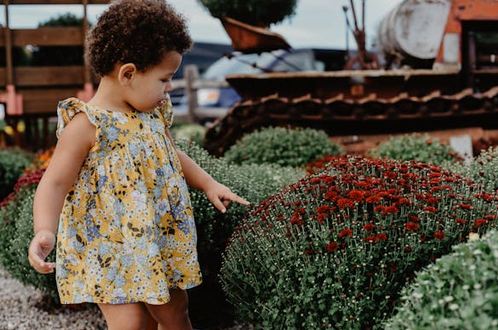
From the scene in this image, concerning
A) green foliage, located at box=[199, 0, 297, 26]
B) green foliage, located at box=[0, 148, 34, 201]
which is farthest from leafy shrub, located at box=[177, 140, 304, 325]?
green foliage, located at box=[0, 148, 34, 201]

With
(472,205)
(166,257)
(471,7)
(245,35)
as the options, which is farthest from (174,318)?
(471,7)

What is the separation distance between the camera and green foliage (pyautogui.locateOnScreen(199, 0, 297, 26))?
9.32 metres

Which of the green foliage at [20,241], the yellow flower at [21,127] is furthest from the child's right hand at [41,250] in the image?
the yellow flower at [21,127]

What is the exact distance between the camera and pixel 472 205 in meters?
3.19

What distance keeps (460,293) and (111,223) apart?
1.33 m

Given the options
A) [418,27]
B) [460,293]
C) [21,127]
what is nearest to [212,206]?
[460,293]

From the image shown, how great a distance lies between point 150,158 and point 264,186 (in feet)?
5.96

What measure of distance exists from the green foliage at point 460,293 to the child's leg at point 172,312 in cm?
104

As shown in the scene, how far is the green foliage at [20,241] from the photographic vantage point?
469 centimetres

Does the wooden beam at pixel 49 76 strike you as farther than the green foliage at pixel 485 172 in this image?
Yes

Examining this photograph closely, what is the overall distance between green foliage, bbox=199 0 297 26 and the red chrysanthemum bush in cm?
623

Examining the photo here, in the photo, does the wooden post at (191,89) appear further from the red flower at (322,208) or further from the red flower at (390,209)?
the red flower at (390,209)

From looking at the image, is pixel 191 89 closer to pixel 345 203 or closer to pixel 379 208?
pixel 345 203

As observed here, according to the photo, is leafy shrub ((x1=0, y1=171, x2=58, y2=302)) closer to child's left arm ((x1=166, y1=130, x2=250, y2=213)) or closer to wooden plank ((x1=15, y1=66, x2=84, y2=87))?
child's left arm ((x1=166, y1=130, x2=250, y2=213))
